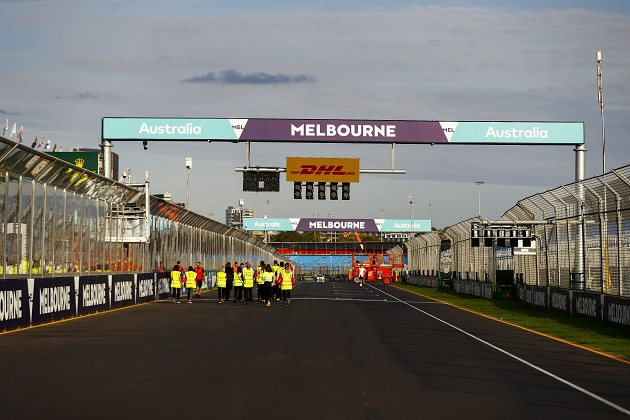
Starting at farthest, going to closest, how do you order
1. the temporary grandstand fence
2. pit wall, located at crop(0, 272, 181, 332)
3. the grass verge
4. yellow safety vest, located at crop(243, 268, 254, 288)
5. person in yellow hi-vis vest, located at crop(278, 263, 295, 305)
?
yellow safety vest, located at crop(243, 268, 254, 288) < person in yellow hi-vis vest, located at crop(278, 263, 295, 305) < the temporary grandstand fence < pit wall, located at crop(0, 272, 181, 332) < the grass verge

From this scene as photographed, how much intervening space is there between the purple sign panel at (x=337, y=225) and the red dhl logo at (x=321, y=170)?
93.2 meters

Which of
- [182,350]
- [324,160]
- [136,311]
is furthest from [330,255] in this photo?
[182,350]

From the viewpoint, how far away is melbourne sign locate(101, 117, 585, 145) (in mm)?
41406

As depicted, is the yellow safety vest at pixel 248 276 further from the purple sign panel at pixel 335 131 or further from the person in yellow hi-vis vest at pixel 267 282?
the purple sign panel at pixel 335 131

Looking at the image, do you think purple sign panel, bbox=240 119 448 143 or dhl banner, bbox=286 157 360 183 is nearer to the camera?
purple sign panel, bbox=240 119 448 143

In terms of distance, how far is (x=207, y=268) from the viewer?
219 feet

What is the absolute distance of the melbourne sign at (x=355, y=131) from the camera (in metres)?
41.4

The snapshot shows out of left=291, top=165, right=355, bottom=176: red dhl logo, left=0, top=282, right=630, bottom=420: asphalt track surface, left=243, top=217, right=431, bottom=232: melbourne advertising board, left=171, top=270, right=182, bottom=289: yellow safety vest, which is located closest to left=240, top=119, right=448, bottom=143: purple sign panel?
left=291, top=165, right=355, bottom=176: red dhl logo

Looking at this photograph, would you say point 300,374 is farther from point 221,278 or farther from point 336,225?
point 336,225

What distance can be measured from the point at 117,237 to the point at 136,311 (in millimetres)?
7317

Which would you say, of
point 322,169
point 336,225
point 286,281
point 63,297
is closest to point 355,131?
point 322,169

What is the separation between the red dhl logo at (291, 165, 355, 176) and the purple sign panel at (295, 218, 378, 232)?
93.2 m

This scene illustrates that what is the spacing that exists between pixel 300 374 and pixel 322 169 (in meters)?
31.3

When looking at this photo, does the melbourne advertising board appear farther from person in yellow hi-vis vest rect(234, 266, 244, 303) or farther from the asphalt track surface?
the asphalt track surface
